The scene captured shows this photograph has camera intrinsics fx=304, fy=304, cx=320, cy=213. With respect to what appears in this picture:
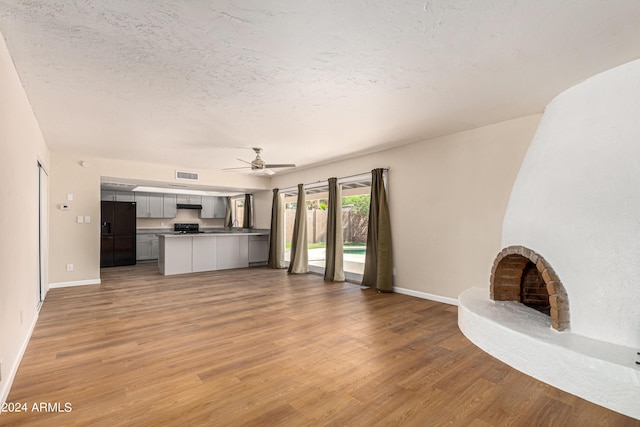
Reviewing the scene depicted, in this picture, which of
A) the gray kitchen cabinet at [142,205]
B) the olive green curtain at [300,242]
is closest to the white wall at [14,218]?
the olive green curtain at [300,242]

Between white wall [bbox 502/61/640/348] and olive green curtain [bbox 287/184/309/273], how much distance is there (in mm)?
5068

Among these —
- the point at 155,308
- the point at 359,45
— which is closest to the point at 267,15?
the point at 359,45

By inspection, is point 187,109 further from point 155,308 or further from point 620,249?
point 620,249

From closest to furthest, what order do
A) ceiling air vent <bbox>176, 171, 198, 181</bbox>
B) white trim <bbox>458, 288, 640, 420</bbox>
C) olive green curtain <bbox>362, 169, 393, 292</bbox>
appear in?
white trim <bbox>458, 288, 640, 420</bbox>, olive green curtain <bbox>362, 169, 393, 292</bbox>, ceiling air vent <bbox>176, 171, 198, 181</bbox>

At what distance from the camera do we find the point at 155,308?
4.14m

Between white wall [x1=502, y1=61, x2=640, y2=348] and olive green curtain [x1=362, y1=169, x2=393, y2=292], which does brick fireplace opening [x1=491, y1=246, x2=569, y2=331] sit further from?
olive green curtain [x1=362, y1=169, x2=393, y2=292]

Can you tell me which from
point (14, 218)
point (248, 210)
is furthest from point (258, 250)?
point (14, 218)

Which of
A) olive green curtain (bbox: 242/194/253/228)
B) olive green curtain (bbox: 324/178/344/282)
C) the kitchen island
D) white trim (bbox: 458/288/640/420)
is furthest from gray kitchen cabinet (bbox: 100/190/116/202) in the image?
white trim (bbox: 458/288/640/420)

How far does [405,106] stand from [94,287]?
5925 mm

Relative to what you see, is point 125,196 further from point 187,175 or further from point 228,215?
point 187,175

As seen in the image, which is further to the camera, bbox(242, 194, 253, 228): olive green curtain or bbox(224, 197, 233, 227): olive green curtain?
bbox(224, 197, 233, 227): olive green curtain

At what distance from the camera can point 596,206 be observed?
1.94 meters

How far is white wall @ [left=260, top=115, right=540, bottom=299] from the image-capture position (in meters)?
3.81

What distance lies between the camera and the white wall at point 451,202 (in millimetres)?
3812
